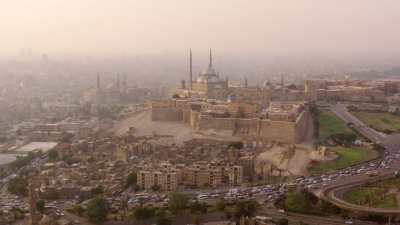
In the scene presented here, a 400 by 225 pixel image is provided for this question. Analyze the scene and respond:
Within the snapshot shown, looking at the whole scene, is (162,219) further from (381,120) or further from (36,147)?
(381,120)

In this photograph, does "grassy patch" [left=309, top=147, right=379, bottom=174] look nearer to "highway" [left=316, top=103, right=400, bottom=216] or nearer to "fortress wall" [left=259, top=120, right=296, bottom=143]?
"highway" [left=316, top=103, right=400, bottom=216]

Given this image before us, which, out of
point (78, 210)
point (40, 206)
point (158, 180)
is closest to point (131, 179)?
point (158, 180)

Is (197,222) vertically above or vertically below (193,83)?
below

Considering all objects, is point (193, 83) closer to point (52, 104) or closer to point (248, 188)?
point (52, 104)

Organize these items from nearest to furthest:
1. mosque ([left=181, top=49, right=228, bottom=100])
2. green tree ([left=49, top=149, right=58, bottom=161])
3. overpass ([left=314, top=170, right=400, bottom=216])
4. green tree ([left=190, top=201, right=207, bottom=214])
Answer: overpass ([left=314, top=170, right=400, bottom=216])
green tree ([left=190, top=201, right=207, bottom=214])
green tree ([left=49, top=149, right=58, bottom=161])
mosque ([left=181, top=49, right=228, bottom=100])

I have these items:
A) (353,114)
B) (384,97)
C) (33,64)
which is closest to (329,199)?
(353,114)

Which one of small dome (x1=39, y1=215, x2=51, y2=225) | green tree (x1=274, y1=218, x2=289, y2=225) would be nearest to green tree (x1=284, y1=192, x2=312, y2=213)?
green tree (x1=274, y1=218, x2=289, y2=225)
